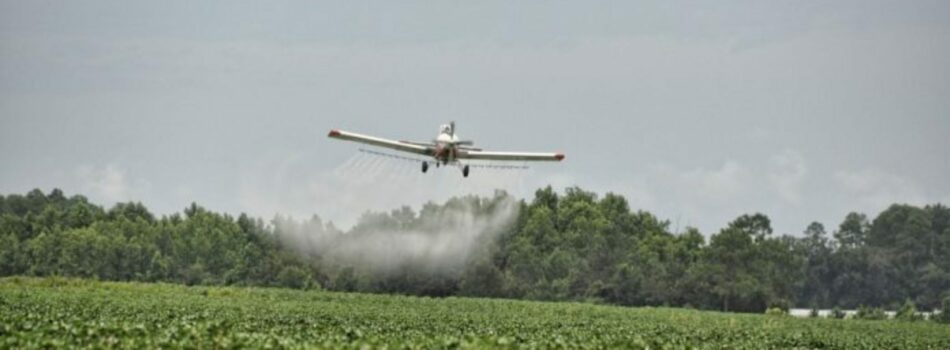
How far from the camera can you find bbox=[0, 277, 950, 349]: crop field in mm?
37281

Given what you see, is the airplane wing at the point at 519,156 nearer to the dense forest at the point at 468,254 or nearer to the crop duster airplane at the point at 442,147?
the crop duster airplane at the point at 442,147

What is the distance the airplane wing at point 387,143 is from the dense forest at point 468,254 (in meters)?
59.0

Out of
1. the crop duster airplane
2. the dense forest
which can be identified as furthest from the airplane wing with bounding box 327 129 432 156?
the dense forest

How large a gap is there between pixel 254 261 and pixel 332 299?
56661mm

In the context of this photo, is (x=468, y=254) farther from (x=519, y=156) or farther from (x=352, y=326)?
(x=352, y=326)

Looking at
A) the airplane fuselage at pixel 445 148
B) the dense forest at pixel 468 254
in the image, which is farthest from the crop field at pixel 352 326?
the dense forest at pixel 468 254

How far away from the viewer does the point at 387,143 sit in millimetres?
78438

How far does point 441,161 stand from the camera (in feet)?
245

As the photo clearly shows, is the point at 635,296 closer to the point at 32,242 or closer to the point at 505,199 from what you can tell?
the point at 505,199

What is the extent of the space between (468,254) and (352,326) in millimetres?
91564

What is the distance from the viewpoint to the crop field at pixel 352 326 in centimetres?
3728

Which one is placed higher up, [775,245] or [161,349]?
[775,245]

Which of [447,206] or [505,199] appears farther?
[505,199]

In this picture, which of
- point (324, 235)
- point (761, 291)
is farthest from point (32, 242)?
point (761, 291)
